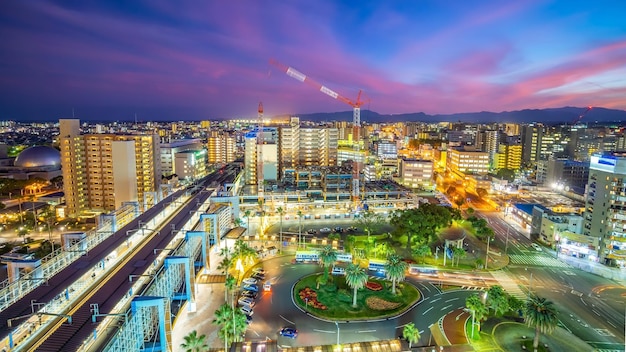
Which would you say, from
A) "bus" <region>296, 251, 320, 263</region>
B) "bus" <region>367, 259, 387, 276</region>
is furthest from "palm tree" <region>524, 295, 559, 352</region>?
"bus" <region>296, 251, 320, 263</region>

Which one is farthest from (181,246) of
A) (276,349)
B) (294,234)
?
(294,234)

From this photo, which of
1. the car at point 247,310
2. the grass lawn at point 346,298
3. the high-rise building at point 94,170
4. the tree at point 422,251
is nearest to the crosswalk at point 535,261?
the tree at point 422,251

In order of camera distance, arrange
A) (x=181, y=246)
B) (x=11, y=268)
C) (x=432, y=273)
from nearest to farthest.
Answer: (x=11, y=268) < (x=181, y=246) < (x=432, y=273)

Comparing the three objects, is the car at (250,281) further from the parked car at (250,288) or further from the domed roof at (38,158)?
the domed roof at (38,158)

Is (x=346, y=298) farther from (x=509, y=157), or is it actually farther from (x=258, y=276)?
(x=509, y=157)

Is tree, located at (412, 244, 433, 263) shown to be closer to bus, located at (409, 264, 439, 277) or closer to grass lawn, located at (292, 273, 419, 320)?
bus, located at (409, 264, 439, 277)

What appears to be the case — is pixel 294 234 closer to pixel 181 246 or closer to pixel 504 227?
pixel 181 246
